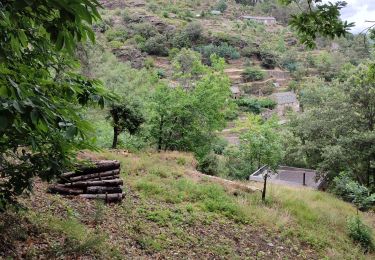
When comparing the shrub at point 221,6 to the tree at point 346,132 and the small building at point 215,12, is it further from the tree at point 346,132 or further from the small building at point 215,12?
the tree at point 346,132

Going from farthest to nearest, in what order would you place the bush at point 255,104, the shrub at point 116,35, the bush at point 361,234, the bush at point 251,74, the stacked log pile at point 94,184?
1. the shrub at point 116,35
2. the bush at point 251,74
3. the bush at point 255,104
4. the bush at point 361,234
5. the stacked log pile at point 94,184

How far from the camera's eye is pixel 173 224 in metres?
8.32

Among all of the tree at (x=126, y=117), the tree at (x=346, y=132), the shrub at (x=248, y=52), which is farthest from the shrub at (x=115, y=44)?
the tree at (x=126, y=117)

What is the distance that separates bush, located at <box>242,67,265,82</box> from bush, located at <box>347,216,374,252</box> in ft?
180

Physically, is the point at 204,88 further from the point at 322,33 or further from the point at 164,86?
the point at 322,33

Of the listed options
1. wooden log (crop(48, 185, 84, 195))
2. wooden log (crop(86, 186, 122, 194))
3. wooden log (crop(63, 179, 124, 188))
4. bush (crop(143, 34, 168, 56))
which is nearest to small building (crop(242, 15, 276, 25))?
bush (crop(143, 34, 168, 56))

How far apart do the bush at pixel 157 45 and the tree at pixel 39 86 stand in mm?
63760

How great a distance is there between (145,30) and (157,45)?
560 cm

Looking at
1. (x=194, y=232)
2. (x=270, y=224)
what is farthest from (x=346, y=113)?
(x=194, y=232)

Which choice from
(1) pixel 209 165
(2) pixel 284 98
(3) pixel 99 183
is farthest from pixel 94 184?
(2) pixel 284 98

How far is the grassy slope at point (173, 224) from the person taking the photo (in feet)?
18.9

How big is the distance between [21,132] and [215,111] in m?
17.9

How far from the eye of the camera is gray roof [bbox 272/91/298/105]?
56.0 meters

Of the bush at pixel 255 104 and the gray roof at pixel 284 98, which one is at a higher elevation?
the gray roof at pixel 284 98
